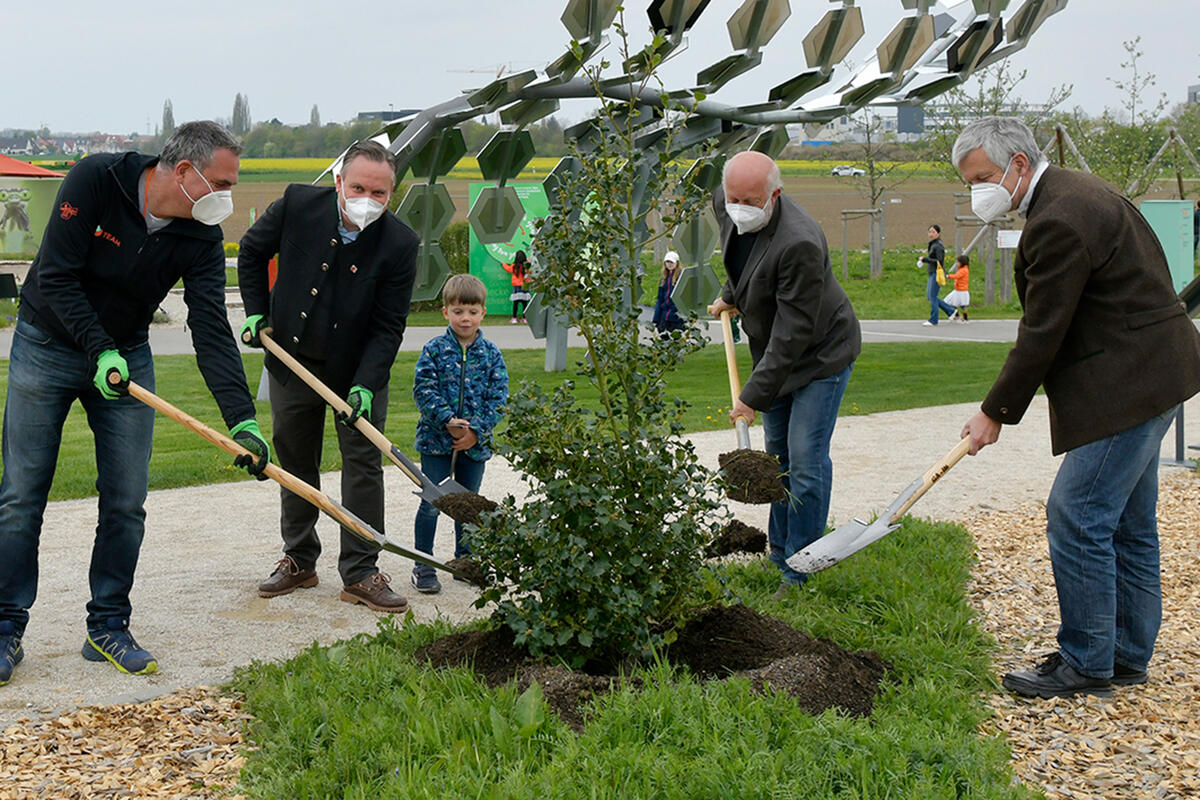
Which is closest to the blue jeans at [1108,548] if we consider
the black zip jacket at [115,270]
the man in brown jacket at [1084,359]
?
the man in brown jacket at [1084,359]

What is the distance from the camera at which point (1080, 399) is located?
14.0 ft

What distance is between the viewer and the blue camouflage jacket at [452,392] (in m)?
5.82

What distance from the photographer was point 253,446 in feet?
15.1

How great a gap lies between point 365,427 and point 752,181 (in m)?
1.86

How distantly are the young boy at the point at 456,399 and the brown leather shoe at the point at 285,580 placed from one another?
1.66ft

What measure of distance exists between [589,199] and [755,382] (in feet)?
4.23

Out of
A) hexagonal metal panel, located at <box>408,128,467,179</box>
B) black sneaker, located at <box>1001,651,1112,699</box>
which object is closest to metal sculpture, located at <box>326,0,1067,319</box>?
hexagonal metal panel, located at <box>408,128,467,179</box>

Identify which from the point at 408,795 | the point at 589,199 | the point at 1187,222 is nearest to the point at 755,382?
the point at 589,199

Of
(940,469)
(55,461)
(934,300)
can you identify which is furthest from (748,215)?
(934,300)

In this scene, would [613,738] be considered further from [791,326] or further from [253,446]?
[791,326]

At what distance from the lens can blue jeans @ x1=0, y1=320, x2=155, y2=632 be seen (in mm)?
4551

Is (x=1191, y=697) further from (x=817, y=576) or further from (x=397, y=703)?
(x=397, y=703)

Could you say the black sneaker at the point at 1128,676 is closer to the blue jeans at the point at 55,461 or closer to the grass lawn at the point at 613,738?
the grass lawn at the point at 613,738

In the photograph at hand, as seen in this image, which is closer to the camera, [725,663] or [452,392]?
[725,663]
